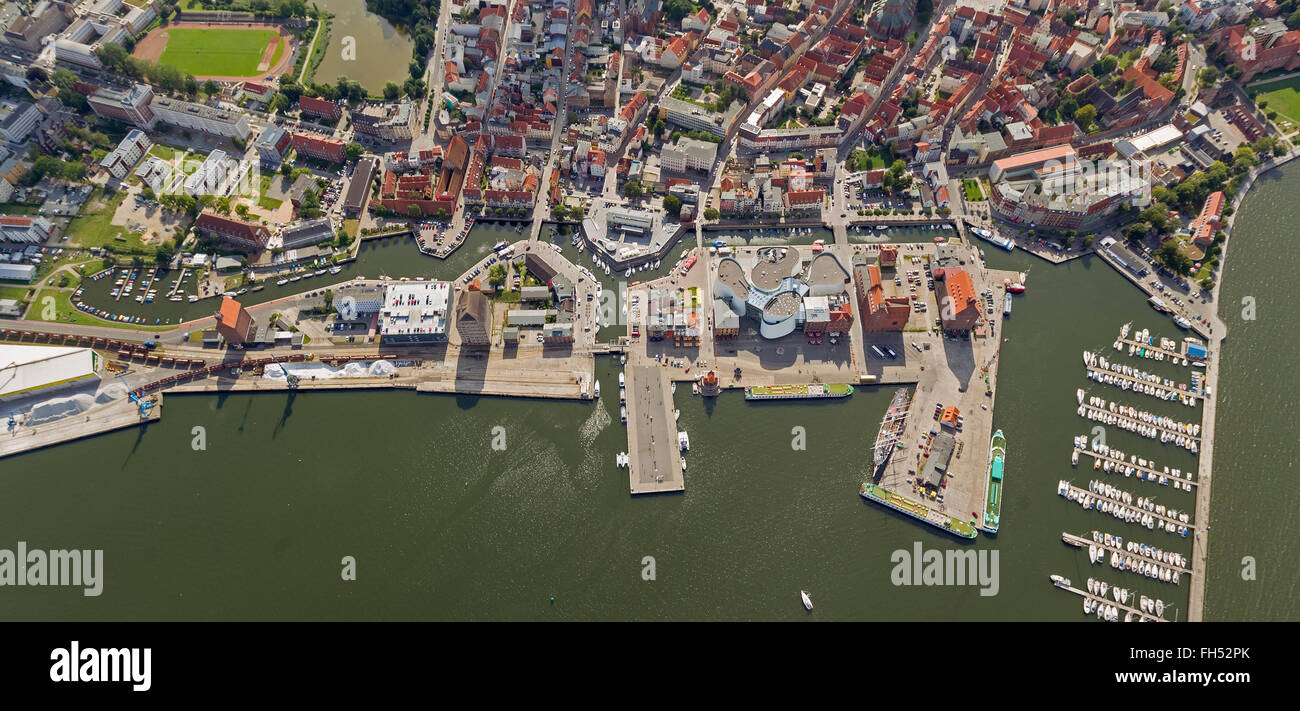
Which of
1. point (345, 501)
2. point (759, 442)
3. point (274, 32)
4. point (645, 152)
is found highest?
point (274, 32)

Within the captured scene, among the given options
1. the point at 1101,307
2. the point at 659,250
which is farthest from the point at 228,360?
the point at 1101,307

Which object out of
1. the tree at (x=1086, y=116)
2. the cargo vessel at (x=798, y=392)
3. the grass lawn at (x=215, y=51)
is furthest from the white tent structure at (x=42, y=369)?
the tree at (x=1086, y=116)

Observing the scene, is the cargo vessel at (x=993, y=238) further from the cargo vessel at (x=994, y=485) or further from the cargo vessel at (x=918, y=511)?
the cargo vessel at (x=918, y=511)

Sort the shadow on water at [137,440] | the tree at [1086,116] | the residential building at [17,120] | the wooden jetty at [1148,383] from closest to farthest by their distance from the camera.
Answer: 1. the shadow on water at [137,440]
2. the wooden jetty at [1148,383]
3. the residential building at [17,120]
4. the tree at [1086,116]

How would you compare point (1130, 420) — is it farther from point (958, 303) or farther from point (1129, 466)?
point (958, 303)

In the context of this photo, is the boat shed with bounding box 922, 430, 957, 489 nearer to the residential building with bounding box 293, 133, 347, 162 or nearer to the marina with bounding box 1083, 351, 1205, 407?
the marina with bounding box 1083, 351, 1205, 407

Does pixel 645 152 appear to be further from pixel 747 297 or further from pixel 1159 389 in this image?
pixel 1159 389
